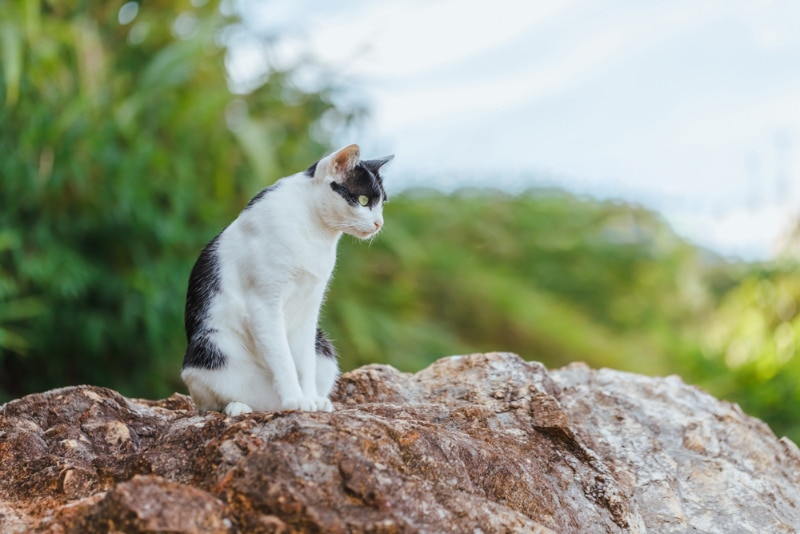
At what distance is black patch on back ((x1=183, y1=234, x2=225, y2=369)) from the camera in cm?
235

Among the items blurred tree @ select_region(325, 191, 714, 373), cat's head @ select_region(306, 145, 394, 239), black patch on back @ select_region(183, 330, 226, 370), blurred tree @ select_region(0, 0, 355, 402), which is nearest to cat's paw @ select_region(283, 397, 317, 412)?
black patch on back @ select_region(183, 330, 226, 370)

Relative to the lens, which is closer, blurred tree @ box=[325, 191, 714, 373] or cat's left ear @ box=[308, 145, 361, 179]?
cat's left ear @ box=[308, 145, 361, 179]

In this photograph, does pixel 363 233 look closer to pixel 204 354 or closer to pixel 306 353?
pixel 306 353

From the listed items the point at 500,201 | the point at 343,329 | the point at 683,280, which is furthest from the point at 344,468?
the point at 683,280

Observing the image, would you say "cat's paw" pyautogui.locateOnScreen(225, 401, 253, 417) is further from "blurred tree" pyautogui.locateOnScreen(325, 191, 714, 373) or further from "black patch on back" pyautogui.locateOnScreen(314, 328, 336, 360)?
"blurred tree" pyautogui.locateOnScreen(325, 191, 714, 373)

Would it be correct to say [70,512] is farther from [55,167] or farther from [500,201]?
[500,201]

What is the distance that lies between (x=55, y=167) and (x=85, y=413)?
9.71ft

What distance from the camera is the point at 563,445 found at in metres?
2.39

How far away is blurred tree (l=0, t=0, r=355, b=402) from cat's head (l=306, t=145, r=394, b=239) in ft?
8.87

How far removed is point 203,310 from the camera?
2.40m

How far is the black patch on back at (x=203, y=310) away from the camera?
2.35 metres

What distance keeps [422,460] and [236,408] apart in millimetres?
599

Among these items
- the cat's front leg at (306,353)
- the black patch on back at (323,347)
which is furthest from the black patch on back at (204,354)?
the black patch on back at (323,347)

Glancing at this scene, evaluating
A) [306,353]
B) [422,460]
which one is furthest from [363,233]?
[422,460]
